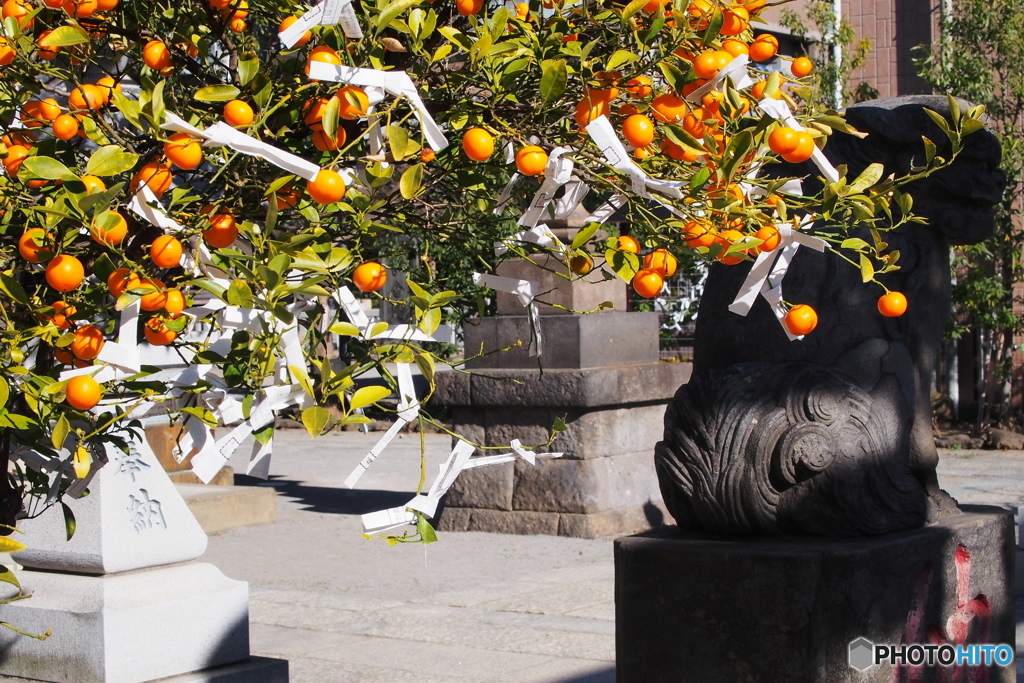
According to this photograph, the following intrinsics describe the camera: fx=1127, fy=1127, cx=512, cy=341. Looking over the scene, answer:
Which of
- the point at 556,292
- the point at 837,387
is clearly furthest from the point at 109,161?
the point at 556,292

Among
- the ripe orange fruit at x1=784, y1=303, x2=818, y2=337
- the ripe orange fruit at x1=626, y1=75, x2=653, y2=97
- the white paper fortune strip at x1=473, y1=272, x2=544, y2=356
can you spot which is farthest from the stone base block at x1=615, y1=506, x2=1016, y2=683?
the ripe orange fruit at x1=626, y1=75, x2=653, y2=97

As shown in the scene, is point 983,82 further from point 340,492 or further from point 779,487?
point 779,487

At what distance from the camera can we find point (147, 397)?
5.36ft

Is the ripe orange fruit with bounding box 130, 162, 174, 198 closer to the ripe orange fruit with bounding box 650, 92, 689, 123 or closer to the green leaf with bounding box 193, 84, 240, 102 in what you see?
the green leaf with bounding box 193, 84, 240, 102

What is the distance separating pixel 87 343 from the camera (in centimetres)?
159

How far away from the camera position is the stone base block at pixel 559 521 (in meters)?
7.32

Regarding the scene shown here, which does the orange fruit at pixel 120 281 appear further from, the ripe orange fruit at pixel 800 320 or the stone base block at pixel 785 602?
the stone base block at pixel 785 602

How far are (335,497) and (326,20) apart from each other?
8.60m

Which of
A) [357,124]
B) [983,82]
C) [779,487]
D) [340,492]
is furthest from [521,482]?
[983,82]

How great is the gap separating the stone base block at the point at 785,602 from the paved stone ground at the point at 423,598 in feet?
3.07

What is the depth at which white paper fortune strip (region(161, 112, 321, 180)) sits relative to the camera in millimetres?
1380

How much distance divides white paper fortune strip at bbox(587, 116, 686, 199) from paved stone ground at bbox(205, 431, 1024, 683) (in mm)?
2531

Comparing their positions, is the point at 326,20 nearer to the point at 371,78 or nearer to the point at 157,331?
the point at 371,78

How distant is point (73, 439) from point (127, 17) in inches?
38.6
